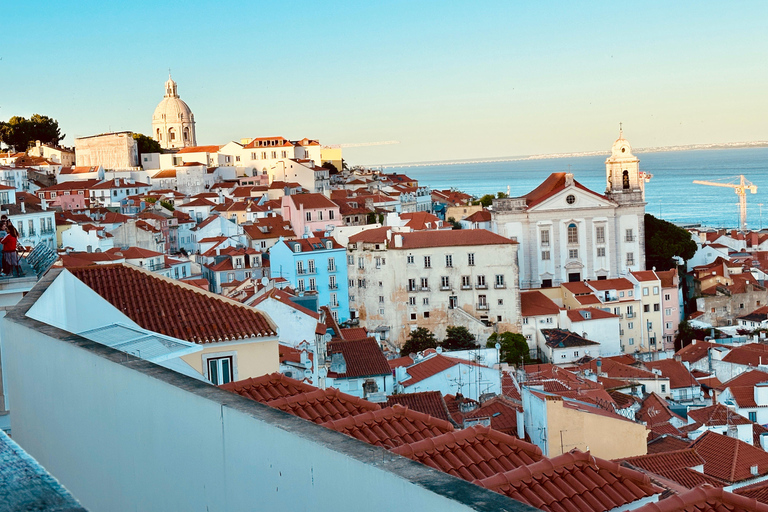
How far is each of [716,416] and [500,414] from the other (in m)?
5.80

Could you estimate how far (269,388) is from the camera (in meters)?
5.14

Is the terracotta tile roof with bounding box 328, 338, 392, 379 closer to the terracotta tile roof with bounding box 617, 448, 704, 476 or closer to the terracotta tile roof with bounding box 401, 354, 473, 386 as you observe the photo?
the terracotta tile roof with bounding box 401, 354, 473, 386

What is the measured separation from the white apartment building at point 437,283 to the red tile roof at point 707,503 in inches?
1280

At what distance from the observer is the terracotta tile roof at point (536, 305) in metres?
36.0

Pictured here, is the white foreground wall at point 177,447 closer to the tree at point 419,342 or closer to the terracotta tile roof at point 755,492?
the terracotta tile roof at point 755,492

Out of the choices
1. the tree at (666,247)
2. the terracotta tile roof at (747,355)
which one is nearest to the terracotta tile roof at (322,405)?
the terracotta tile roof at (747,355)

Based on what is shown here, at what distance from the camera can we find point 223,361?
26.2 ft

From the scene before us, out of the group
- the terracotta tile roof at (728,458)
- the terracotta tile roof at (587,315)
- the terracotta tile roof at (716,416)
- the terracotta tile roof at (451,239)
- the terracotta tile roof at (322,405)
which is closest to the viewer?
the terracotta tile roof at (322,405)

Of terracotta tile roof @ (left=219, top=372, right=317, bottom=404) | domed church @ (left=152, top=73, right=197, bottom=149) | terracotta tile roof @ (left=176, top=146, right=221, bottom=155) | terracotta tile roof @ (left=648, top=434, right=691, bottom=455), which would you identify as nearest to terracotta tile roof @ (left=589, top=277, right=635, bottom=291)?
terracotta tile roof @ (left=648, top=434, right=691, bottom=455)

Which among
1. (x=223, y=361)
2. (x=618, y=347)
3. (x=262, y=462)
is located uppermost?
(x=262, y=462)

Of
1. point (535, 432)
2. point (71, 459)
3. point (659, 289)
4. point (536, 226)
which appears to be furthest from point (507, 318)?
point (71, 459)

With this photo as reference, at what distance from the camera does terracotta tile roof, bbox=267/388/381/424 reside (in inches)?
177

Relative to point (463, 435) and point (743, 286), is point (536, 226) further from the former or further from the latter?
point (463, 435)

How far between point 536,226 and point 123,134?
129 feet
